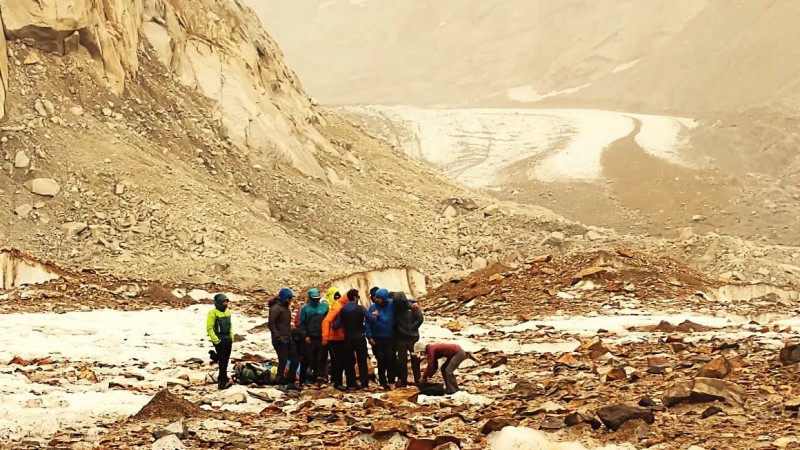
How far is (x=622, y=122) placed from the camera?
62969mm

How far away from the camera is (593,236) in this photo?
99.5 feet

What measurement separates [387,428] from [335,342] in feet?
10.9

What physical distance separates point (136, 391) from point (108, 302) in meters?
7.78

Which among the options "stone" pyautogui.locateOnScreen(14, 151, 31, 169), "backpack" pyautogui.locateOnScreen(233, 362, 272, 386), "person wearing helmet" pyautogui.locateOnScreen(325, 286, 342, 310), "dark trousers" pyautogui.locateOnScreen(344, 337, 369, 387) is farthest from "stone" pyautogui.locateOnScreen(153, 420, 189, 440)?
"stone" pyautogui.locateOnScreen(14, 151, 31, 169)

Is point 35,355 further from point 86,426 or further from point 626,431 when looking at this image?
point 626,431

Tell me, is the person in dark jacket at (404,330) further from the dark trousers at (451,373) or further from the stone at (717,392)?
the stone at (717,392)

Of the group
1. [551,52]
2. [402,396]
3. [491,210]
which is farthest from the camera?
[551,52]

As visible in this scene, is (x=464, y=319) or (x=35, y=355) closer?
(x=35, y=355)

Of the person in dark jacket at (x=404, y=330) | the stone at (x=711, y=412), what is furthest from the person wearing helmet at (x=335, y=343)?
the stone at (x=711, y=412)

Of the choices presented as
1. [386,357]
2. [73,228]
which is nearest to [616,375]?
[386,357]

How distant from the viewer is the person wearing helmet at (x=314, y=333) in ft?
39.5

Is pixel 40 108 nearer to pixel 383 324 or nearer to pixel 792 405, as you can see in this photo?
pixel 383 324

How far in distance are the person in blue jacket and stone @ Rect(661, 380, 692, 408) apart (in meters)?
3.59

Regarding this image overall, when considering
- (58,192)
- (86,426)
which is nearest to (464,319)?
(86,426)
